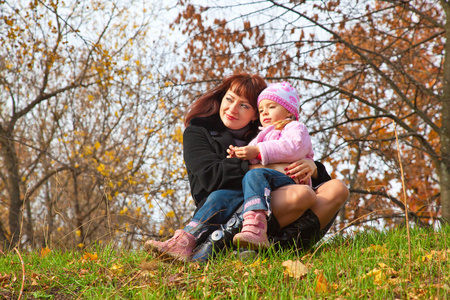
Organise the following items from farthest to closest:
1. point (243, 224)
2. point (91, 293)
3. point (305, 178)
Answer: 1. point (305, 178)
2. point (243, 224)
3. point (91, 293)

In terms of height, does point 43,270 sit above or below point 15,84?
below

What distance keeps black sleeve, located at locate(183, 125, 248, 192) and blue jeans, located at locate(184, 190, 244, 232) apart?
90mm

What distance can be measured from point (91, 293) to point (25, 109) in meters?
7.86

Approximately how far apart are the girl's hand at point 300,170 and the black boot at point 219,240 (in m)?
0.49

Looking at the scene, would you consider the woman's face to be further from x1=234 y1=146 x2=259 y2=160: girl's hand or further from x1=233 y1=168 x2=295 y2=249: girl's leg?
x1=233 y1=168 x2=295 y2=249: girl's leg

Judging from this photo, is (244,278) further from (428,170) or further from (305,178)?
(428,170)

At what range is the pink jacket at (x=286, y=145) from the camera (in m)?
3.10

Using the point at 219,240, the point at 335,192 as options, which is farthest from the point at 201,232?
the point at 335,192

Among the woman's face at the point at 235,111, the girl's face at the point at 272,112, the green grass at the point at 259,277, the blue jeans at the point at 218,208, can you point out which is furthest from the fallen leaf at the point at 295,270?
the woman's face at the point at 235,111

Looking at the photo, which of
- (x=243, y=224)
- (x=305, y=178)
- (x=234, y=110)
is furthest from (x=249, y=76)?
(x=243, y=224)

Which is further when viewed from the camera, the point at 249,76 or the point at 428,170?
the point at 428,170

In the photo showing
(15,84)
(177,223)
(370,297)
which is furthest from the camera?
(15,84)

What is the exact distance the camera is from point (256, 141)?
3.35 m

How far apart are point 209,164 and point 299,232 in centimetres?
80
